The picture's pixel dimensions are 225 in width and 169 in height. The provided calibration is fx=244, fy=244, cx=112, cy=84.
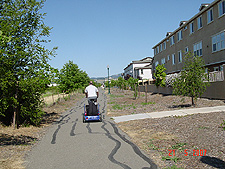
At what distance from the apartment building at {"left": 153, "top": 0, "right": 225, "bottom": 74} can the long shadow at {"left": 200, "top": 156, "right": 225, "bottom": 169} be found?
43.7 ft

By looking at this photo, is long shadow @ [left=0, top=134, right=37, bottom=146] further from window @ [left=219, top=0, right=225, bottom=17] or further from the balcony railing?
window @ [left=219, top=0, right=225, bottom=17]

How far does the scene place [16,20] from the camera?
10570 millimetres

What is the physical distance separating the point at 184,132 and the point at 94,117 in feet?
18.2

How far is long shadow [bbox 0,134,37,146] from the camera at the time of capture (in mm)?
7892

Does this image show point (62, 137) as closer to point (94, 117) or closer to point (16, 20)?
point (94, 117)

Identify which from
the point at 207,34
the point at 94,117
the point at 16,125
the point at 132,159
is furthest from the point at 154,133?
the point at 207,34

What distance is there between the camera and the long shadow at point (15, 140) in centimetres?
789

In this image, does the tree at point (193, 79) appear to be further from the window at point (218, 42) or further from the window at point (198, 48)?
the window at point (198, 48)

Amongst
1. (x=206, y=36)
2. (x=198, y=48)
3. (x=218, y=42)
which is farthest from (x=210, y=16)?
(x=198, y=48)

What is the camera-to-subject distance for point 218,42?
23.7 m

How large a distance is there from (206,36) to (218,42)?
2684mm

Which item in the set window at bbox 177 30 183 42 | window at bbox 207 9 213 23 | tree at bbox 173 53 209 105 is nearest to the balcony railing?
tree at bbox 173 53 209 105
